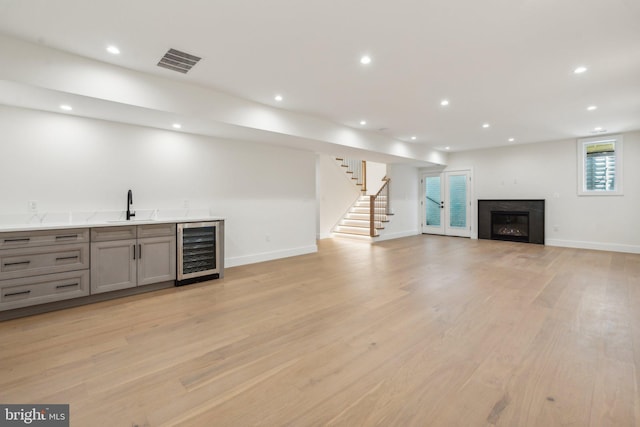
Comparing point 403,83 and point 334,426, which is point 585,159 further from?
point 334,426

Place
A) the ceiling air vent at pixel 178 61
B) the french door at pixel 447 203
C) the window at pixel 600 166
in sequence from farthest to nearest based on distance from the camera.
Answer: the french door at pixel 447 203 → the window at pixel 600 166 → the ceiling air vent at pixel 178 61

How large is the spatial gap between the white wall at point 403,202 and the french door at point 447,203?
30cm

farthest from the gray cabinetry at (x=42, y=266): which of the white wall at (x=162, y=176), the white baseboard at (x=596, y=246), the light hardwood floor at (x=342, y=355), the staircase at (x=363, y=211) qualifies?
the white baseboard at (x=596, y=246)

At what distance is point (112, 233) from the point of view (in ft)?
11.7

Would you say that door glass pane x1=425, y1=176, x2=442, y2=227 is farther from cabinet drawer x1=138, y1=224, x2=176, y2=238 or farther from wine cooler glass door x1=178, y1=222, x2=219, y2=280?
cabinet drawer x1=138, y1=224, x2=176, y2=238

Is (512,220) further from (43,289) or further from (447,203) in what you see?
(43,289)

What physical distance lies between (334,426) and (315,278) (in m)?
3.01

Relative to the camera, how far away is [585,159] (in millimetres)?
7164

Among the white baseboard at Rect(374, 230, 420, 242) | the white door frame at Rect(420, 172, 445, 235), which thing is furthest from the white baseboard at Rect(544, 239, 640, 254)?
the white baseboard at Rect(374, 230, 420, 242)

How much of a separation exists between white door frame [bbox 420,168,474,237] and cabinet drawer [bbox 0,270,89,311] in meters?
9.42

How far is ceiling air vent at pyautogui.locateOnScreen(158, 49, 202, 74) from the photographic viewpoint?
3.12 m

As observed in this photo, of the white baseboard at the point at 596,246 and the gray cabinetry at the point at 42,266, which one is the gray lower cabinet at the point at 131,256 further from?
the white baseboard at the point at 596,246

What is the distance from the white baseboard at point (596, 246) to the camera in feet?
21.5

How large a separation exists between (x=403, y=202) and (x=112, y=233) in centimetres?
807
